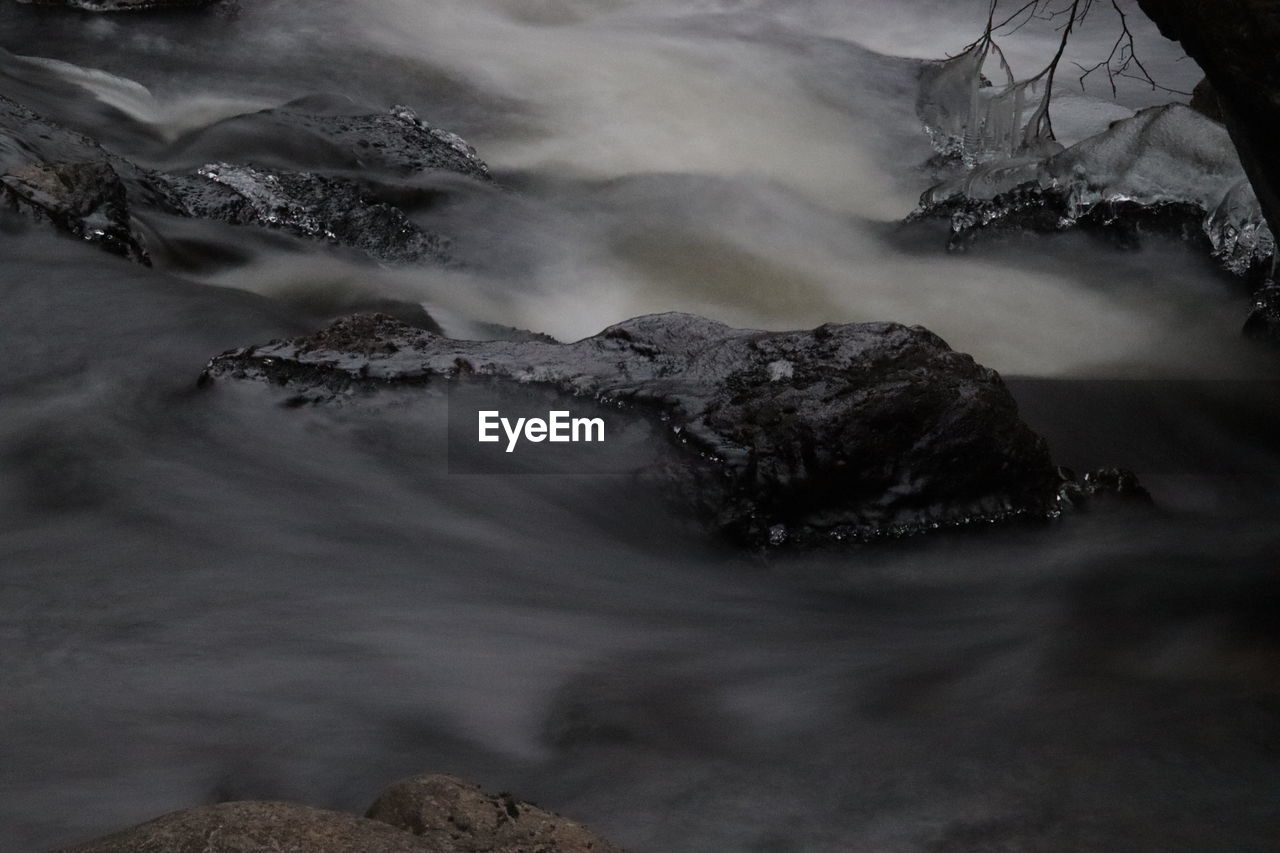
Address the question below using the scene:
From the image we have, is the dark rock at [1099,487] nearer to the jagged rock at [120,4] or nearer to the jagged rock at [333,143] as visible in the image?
the jagged rock at [333,143]

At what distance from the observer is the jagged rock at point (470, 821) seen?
2.19 m

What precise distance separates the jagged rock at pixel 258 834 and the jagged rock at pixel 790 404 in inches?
100

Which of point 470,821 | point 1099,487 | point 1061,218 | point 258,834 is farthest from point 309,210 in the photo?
point 258,834

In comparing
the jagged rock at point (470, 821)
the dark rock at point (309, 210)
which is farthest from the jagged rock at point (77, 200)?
the jagged rock at point (470, 821)

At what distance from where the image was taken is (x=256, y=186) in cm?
747

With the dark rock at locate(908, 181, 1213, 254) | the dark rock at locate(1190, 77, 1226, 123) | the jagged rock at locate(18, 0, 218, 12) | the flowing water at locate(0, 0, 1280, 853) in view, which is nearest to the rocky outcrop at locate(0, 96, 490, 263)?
the flowing water at locate(0, 0, 1280, 853)

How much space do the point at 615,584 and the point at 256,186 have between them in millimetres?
4320

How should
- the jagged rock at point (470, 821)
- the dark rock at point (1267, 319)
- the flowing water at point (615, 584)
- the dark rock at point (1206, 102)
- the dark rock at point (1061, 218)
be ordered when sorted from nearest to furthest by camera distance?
the jagged rock at point (470, 821) < the flowing water at point (615, 584) < the dark rock at point (1267, 319) < the dark rock at point (1061, 218) < the dark rock at point (1206, 102)

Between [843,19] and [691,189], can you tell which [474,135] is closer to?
[691,189]

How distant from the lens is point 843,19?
13.3 m

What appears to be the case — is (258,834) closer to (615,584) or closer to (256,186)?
(615,584)

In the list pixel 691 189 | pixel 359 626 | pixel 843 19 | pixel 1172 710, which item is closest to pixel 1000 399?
pixel 1172 710

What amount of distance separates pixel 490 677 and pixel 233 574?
98 cm

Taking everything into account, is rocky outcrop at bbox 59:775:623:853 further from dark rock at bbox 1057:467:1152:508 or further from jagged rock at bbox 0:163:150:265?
jagged rock at bbox 0:163:150:265
